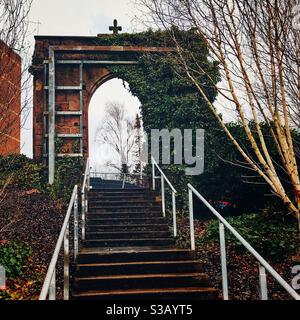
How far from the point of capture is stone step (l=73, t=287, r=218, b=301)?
493cm

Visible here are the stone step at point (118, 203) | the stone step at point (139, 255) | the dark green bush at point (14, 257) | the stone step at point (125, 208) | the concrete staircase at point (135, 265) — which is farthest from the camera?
the stone step at point (118, 203)

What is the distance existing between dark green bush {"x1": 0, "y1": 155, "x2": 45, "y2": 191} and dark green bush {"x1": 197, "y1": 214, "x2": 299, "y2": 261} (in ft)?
20.0

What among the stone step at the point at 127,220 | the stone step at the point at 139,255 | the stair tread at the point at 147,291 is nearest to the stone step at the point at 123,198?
the stone step at the point at 127,220

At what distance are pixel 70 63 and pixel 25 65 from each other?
21.5 feet

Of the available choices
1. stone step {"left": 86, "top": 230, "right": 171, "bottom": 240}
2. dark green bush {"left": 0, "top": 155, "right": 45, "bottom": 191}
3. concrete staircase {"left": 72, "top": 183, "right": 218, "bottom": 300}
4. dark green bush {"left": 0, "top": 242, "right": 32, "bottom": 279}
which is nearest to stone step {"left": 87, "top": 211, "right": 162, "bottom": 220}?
concrete staircase {"left": 72, "top": 183, "right": 218, "bottom": 300}

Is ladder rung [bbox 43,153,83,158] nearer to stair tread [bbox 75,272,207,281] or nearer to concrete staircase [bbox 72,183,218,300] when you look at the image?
concrete staircase [bbox 72,183,218,300]

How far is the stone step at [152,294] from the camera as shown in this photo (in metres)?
4.93

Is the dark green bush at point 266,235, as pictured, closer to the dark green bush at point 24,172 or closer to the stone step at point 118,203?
the stone step at point 118,203

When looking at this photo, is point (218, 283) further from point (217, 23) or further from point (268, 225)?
point (217, 23)

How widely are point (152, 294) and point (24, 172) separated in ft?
28.3

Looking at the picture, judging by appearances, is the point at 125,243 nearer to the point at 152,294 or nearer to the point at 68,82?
the point at 152,294

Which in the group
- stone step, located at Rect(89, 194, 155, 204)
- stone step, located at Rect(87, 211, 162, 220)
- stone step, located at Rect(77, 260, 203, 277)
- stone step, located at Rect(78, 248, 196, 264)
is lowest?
stone step, located at Rect(77, 260, 203, 277)

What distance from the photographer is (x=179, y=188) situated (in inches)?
470
